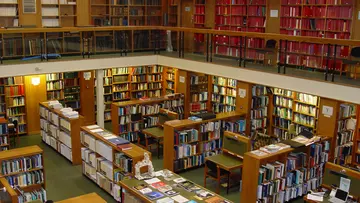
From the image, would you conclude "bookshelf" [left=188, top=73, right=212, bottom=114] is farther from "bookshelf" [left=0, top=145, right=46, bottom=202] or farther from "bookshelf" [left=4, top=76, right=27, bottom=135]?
"bookshelf" [left=0, top=145, right=46, bottom=202]

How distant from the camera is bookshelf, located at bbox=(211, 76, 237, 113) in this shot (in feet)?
42.9

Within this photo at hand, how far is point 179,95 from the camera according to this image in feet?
45.2

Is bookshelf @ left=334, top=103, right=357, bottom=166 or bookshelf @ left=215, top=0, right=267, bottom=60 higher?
bookshelf @ left=215, top=0, right=267, bottom=60

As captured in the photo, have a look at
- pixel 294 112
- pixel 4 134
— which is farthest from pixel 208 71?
pixel 4 134

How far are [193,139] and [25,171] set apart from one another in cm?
422

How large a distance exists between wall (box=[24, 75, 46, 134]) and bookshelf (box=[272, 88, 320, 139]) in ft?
24.7

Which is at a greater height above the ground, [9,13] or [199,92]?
[9,13]

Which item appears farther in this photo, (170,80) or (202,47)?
(170,80)

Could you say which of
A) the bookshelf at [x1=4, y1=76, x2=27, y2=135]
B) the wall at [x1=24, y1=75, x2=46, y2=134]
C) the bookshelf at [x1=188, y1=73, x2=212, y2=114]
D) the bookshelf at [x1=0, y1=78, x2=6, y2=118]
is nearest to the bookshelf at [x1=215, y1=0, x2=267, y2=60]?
the bookshelf at [x1=188, y1=73, x2=212, y2=114]

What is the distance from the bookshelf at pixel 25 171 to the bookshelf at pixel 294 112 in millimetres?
6622

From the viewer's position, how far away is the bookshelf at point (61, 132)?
11.3 m

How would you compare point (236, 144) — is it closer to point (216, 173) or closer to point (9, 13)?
point (216, 173)

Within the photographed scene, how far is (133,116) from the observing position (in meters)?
13.2

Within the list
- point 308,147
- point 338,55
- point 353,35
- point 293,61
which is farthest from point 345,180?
point 353,35
